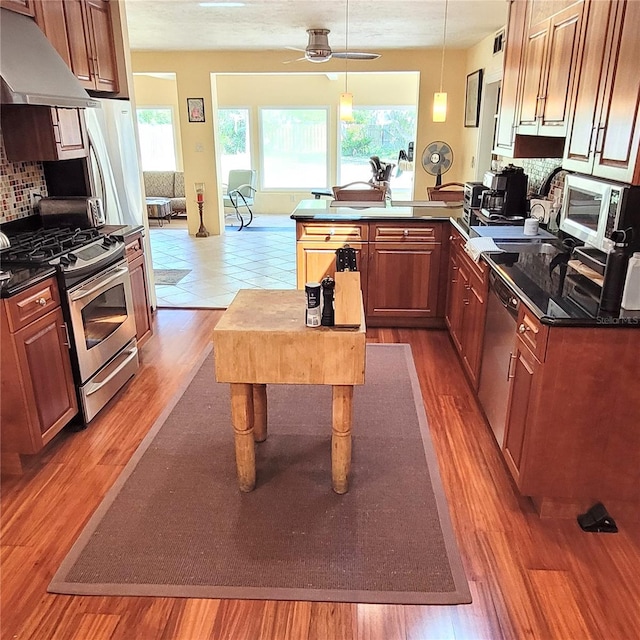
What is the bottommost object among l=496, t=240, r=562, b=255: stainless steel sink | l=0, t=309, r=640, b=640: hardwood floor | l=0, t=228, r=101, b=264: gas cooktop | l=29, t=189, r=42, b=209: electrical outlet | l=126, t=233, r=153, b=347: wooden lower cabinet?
l=0, t=309, r=640, b=640: hardwood floor

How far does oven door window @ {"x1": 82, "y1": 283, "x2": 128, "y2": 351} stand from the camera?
2.88 m

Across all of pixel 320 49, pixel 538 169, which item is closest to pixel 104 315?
pixel 538 169

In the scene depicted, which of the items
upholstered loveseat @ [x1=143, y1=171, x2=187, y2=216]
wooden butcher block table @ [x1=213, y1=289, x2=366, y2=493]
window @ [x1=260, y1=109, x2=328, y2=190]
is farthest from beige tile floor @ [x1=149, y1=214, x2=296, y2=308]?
wooden butcher block table @ [x1=213, y1=289, x2=366, y2=493]

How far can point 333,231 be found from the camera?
408cm

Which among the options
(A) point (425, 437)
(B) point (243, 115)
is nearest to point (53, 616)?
(A) point (425, 437)

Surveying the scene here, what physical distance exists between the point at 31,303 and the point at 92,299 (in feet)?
1.56

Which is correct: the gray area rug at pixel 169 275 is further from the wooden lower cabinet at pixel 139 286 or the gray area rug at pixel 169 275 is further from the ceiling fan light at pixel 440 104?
the ceiling fan light at pixel 440 104

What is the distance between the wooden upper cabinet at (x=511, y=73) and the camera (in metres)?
3.34

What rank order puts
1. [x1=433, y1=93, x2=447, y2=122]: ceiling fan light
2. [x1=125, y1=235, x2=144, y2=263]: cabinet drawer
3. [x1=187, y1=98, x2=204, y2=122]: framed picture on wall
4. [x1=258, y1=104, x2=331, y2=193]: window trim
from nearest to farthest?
[x1=125, y1=235, x2=144, y2=263]: cabinet drawer
[x1=433, y1=93, x2=447, y2=122]: ceiling fan light
[x1=187, y1=98, x2=204, y2=122]: framed picture on wall
[x1=258, y1=104, x2=331, y2=193]: window trim

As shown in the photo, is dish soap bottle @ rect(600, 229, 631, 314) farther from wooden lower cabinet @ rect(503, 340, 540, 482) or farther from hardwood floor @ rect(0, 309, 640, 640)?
hardwood floor @ rect(0, 309, 640, 640)

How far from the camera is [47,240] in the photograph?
298cm

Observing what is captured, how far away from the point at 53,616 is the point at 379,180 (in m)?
5.65

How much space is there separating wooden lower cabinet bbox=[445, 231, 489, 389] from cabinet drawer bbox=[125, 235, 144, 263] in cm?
215

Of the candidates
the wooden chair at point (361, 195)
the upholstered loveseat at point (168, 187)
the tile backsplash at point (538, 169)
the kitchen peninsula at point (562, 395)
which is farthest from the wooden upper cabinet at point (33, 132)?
the upholstered loveseat at point (168, 187)
